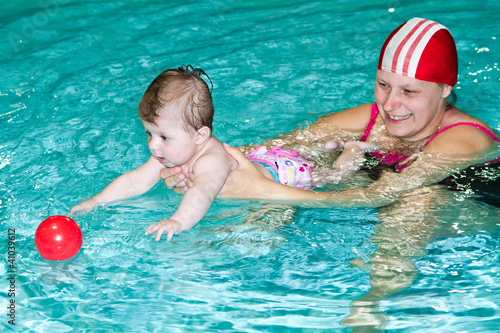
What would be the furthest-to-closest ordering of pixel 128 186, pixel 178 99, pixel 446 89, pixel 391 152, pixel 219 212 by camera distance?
pixel 391 152 → pixel 446 89 → pixel 219 212 → pixel 128 186 → pixel 178 99

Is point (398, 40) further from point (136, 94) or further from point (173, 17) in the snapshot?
point (173, 17)

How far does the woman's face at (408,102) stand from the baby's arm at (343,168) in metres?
0.27

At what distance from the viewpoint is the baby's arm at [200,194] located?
3.12 metres

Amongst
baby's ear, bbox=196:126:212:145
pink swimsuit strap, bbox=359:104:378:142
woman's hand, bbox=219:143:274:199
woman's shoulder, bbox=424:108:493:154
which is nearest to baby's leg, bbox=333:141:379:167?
pink swimsuit strap, bbox=359:104:378:142

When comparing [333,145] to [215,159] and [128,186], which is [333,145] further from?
[128,186]

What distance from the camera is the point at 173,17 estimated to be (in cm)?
773

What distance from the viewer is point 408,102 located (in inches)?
153

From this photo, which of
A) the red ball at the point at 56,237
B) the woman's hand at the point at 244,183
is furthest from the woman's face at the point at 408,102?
the red ball at the point at 56,237

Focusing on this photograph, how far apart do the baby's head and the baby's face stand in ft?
0.10

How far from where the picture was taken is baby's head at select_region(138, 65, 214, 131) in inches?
132

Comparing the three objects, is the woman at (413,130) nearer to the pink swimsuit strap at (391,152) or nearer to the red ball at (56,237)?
the pink swimsuit strap at (391,152)

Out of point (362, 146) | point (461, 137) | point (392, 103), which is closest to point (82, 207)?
point (362, 146)

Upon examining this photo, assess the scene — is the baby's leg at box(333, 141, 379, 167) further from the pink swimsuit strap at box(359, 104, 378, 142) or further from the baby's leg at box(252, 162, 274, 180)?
the baby's leg at box(252, 162, 274, 180)

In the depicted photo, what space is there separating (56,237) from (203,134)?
3.34 ft
